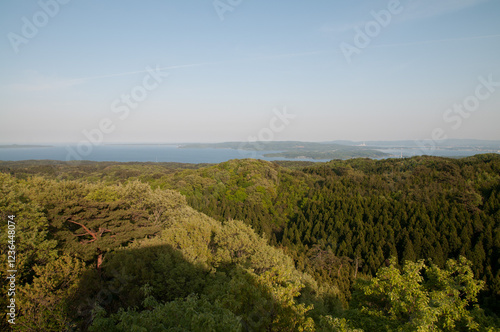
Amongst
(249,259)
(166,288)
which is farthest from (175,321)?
(249,259)

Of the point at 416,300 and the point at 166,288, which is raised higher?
the point at 416,300

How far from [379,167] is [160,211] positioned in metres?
55.5

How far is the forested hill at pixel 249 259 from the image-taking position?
26.0 feet

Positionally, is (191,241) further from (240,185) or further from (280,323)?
(240,185)

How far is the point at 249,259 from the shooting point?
15.4 m

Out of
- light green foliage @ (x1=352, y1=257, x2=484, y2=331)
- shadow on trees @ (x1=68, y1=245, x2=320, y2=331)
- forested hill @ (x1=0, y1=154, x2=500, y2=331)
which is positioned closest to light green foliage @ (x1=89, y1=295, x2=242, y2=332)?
forested hill @ (x1=0, y1=154, x2=500, y2=331)

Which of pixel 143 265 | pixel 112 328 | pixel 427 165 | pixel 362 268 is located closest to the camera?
pixel 112 328

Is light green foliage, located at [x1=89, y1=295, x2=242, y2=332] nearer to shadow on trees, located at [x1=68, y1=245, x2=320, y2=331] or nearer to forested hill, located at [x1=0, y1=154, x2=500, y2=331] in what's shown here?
forested hill, located at [x1=0, y1=154, x2=500, y2=331]

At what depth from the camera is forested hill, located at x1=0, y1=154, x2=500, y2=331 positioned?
26.0 ft

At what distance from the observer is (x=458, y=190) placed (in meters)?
38.9

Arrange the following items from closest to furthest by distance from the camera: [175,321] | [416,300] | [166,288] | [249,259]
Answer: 1. [175,321]
2. [416,300]
3. [166,288]
4. [249,259]

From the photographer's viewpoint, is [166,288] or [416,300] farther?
[166,288]

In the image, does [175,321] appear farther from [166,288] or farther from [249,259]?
[249,259]

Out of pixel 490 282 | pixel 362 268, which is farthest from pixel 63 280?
pixel 490 282
